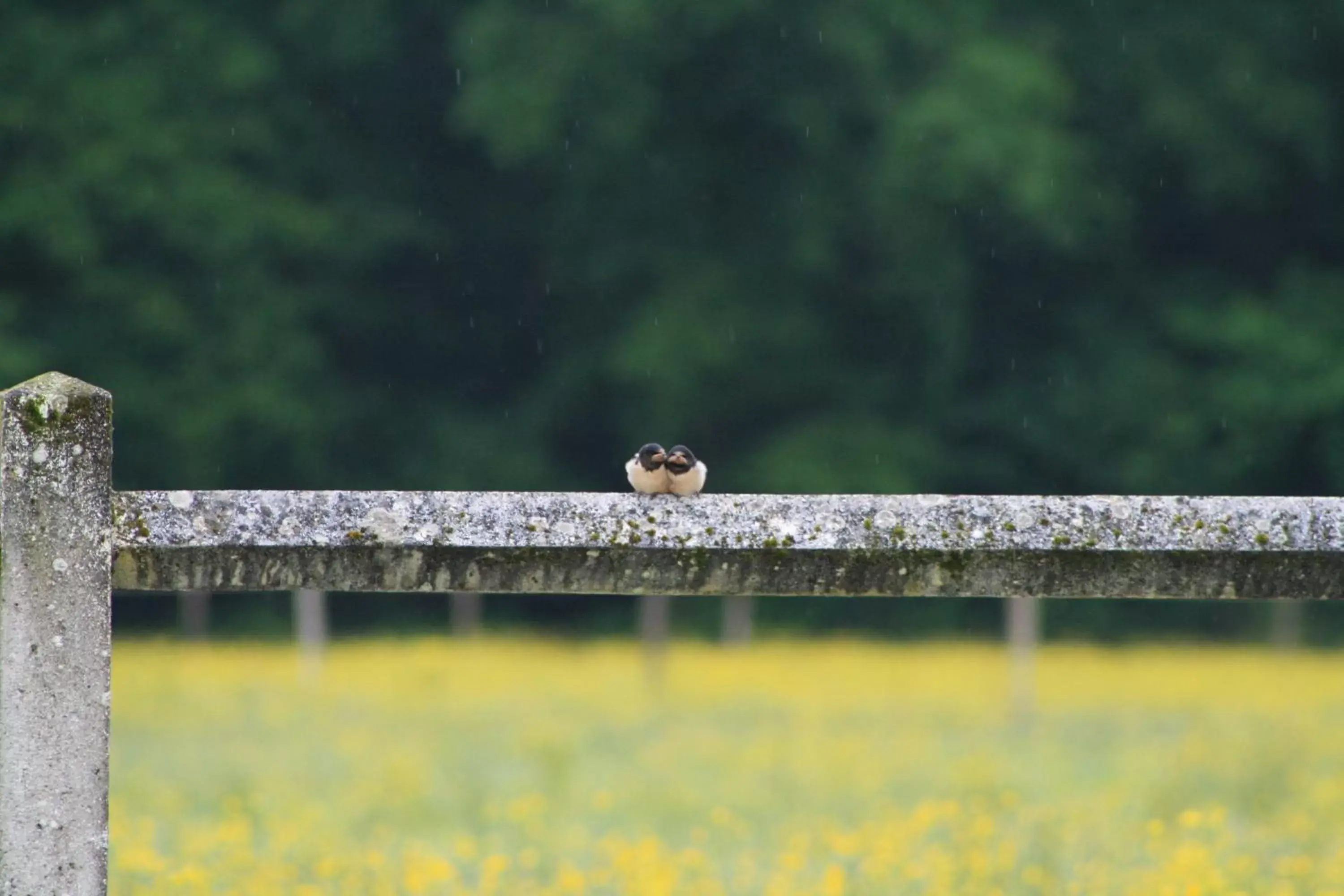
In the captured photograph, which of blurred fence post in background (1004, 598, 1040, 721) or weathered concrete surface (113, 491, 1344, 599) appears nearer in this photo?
weathered concrete surface (113, 491, 1344, 599)

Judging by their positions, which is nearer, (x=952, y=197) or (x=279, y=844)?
(x=279, y=844)

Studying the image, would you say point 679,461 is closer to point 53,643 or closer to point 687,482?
point 687,482

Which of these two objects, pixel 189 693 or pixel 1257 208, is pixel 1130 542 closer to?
pixel 189 693

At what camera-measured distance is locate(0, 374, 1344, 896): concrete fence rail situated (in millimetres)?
2982

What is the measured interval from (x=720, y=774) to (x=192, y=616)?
11161 mm

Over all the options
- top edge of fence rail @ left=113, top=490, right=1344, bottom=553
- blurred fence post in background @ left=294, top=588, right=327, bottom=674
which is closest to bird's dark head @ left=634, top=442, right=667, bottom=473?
top edge of fence rail @ left=113, top=490, right=1344, bottom=553

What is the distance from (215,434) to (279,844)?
1542cm

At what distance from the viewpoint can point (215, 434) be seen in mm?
21984

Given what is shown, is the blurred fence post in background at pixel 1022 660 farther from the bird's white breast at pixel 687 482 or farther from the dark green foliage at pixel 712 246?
the bird's white breast at pixel 687 482

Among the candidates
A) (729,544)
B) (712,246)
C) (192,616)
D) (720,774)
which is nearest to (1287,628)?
(712,246)

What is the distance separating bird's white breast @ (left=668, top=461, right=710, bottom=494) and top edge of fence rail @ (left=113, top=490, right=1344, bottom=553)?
57 mm

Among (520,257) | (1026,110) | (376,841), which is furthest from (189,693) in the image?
(1026,110)

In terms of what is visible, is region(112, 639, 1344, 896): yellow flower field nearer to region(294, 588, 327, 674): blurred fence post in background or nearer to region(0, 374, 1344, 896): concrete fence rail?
region(294, 588, 327, 674): blurred fence post in background

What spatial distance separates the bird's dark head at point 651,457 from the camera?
3314mm
